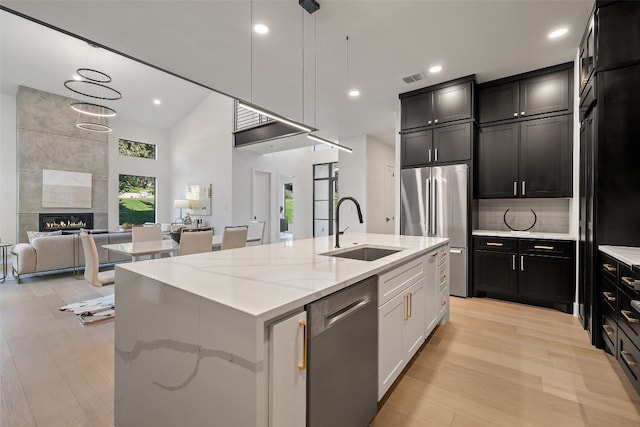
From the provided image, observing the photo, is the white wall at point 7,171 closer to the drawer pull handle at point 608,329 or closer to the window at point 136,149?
the window at point 136,149

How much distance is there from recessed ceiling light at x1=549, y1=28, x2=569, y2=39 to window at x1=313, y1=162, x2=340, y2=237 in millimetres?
7139

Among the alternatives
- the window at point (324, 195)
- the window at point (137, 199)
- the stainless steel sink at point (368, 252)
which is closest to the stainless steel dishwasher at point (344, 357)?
the stainless steel sink at point (368, 252)

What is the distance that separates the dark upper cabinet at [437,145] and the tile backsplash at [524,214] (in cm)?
91

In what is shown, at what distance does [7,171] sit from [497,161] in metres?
10.2

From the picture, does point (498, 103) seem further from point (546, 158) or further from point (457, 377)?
point (457, 377)

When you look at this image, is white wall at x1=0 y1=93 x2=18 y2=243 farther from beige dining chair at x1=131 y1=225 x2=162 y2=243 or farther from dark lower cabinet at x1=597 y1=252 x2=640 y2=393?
dark lower cabinet at x1=597 y1=252 x2=640 y2=393

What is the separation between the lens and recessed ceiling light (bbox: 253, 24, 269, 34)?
9.32 ft

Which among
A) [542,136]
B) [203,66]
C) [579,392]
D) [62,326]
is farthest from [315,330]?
[542,136]

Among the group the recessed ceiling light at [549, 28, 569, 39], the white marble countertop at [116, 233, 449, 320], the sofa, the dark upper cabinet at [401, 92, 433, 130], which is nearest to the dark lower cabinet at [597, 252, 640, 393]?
the white marble countertop at [116, 233, 449, 320]

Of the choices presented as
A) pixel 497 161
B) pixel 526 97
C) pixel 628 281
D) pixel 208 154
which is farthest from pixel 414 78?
pixel 208 154

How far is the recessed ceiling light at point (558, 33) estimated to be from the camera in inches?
112

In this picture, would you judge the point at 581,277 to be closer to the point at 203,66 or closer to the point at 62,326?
the point at 203,66

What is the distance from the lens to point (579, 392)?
6.20 ft

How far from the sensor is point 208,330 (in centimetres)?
102
